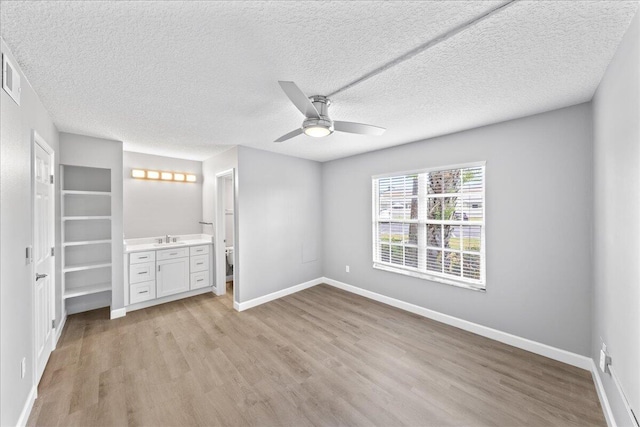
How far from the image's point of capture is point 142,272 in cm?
375

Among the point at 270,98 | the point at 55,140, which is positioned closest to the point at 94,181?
the point at 55,140

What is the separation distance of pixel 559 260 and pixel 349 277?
113 inches

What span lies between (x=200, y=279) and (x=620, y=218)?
198 inches

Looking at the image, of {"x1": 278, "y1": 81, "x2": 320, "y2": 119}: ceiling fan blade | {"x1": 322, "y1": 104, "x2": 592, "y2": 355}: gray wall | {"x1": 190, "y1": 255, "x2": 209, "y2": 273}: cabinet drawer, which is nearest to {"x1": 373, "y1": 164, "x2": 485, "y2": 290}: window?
{"x1": 322, "y1": 104, "x2": 592, "y2": 355}: gray wall

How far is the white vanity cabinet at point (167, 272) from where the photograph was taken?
3.70m

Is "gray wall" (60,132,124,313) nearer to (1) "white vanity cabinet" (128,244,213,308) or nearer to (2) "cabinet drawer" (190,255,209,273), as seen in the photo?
(1) "white vanity cabinet" (128,244,213,308)

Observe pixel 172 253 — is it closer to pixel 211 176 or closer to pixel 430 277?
pixel 211 176

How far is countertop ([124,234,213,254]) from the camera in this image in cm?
383

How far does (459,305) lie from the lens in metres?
3.12

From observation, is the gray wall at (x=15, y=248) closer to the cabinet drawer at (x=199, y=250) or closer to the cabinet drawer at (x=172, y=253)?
the cabinet drawer at (x=172, y=253)

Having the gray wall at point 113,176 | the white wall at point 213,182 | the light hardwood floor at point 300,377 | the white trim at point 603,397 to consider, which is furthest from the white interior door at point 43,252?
the white trim at point 603,397

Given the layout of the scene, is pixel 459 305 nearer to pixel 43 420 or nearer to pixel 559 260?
pixel 559 260

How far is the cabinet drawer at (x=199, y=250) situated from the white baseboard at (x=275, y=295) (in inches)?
46.0

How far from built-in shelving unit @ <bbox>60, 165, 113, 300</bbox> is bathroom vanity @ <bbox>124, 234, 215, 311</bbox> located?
31cm
